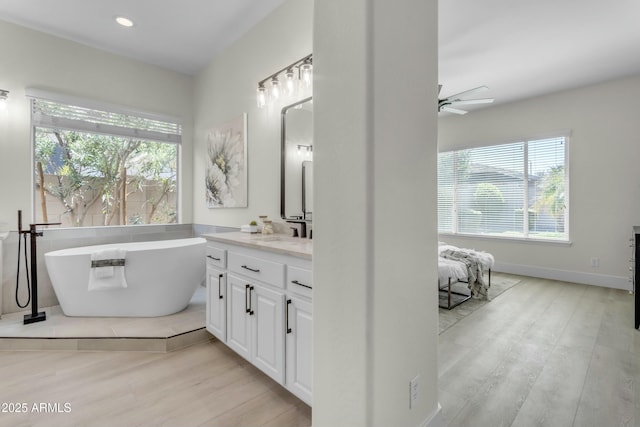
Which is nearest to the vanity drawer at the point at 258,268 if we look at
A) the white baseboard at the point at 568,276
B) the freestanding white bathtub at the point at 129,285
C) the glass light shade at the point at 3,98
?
the freestanding white bathtub at the point at 129,285

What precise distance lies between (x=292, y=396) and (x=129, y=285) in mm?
1909

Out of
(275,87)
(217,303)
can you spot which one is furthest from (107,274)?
(275,87)

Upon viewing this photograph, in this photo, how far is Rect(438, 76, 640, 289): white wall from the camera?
404 cm

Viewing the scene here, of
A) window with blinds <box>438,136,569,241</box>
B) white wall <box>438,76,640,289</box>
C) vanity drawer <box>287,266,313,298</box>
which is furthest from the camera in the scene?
window with blinds <box>438,136,569,241</box>

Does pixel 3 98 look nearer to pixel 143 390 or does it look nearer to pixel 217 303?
pixel 217 303

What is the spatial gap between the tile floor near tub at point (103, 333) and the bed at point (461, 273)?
2.42 meters

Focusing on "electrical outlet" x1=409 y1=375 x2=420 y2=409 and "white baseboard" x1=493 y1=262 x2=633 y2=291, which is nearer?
"electrical outlet" x1=409 y1=375 x2=420 y2=409

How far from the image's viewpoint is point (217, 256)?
2.40 metres

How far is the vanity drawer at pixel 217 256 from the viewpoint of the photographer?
91.1 inches

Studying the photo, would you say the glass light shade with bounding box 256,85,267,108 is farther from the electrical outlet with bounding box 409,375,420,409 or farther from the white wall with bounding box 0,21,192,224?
the electrical outlet with bounding box 409,375,420,409

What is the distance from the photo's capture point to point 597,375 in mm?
2033

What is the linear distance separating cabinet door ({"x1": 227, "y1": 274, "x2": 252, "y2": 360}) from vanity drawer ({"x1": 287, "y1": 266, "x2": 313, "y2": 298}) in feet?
1.41

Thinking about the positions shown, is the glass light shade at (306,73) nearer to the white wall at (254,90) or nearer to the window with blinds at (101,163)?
the white wall at (254,90)

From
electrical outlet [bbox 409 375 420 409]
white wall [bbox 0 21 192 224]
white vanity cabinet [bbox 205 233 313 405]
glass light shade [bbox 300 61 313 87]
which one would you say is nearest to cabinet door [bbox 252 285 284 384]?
white vanity cabinet [bbox 205 233 313 405]
